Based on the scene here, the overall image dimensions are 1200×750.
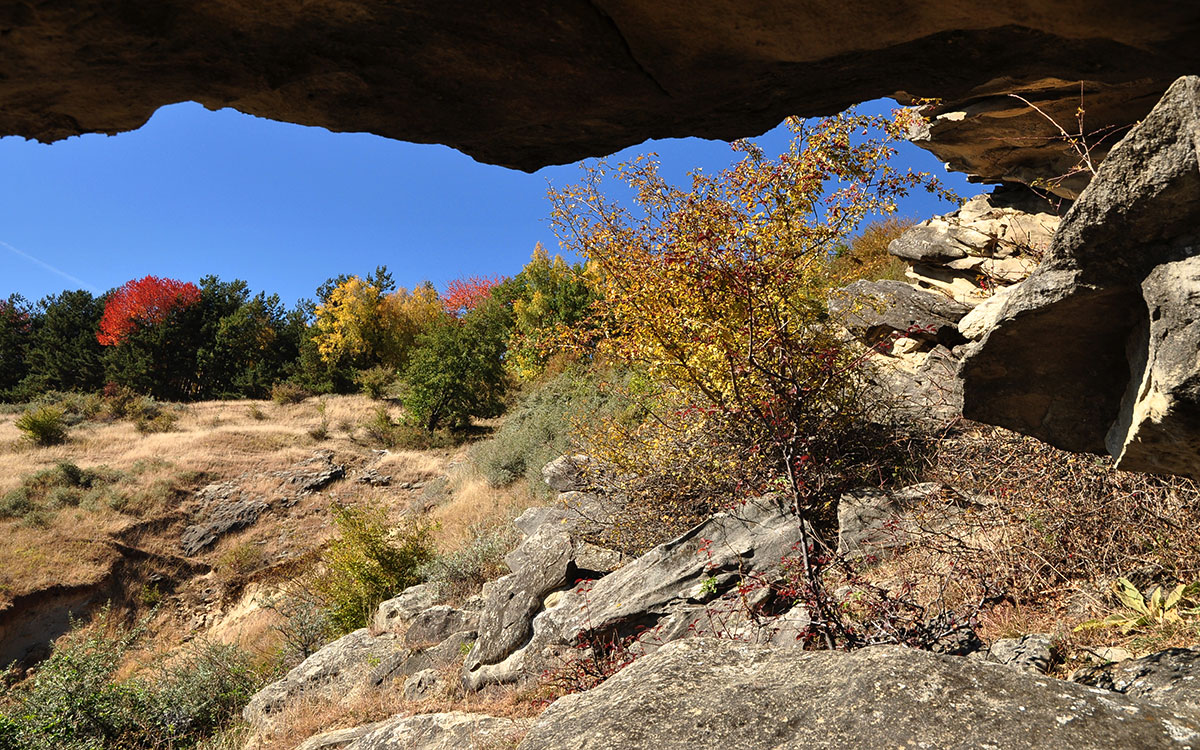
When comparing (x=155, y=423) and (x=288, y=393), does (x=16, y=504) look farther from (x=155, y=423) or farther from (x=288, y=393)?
(x=288, y=393)

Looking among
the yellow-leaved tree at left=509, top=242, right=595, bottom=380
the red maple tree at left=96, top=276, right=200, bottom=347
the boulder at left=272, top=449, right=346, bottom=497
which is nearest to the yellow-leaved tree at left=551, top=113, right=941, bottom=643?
the yellow-leaved tree at left=509, top=242, right=595, bottom=380

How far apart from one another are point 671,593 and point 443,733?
2281 millimetres

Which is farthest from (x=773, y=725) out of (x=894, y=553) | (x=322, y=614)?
(x=322, y=614)

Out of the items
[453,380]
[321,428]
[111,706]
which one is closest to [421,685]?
[111,706]

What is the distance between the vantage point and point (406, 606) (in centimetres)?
929

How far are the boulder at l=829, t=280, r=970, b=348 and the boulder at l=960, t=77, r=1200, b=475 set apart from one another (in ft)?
17.5

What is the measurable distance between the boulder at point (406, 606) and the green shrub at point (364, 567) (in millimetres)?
843

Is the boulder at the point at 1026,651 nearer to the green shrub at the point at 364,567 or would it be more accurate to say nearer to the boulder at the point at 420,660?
the boulder at the point at 420,660

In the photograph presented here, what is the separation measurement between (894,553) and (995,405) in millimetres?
3001

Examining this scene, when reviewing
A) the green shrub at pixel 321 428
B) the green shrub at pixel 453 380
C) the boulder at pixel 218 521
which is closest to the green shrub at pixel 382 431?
the green shrub at pixel 453 380

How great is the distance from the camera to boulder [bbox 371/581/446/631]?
915cm

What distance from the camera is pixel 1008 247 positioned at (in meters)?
9.30

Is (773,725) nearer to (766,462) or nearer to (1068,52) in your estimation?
(1068,52)

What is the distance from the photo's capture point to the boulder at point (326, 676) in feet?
25.3
